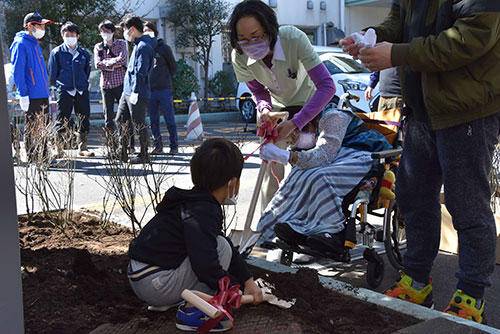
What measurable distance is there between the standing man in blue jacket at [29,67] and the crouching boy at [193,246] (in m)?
6.75

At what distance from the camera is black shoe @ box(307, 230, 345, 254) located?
136 inches

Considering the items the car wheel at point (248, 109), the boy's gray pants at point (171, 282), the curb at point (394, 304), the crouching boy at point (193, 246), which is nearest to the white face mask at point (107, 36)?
the car wheel at point (248, 109)

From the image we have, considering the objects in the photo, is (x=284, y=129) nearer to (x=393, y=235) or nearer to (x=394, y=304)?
(x=393, y=235)

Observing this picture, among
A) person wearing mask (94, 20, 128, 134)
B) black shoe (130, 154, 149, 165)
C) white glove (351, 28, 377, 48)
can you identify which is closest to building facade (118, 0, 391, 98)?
person wearing mask (94, 20, 128, 134)

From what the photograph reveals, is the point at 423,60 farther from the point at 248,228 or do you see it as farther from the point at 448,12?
the point at 248,228

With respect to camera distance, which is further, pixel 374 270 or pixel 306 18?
pixel 306 18

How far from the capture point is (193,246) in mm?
2457

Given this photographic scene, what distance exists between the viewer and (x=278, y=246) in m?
3.67

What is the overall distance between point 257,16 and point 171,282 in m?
1.91

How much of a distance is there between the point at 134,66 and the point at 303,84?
532cm

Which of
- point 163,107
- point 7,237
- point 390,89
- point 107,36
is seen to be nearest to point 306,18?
point 107,36

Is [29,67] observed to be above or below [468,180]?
above

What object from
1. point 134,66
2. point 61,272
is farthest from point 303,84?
point 134,66

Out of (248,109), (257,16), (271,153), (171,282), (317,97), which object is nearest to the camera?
(171,282)
